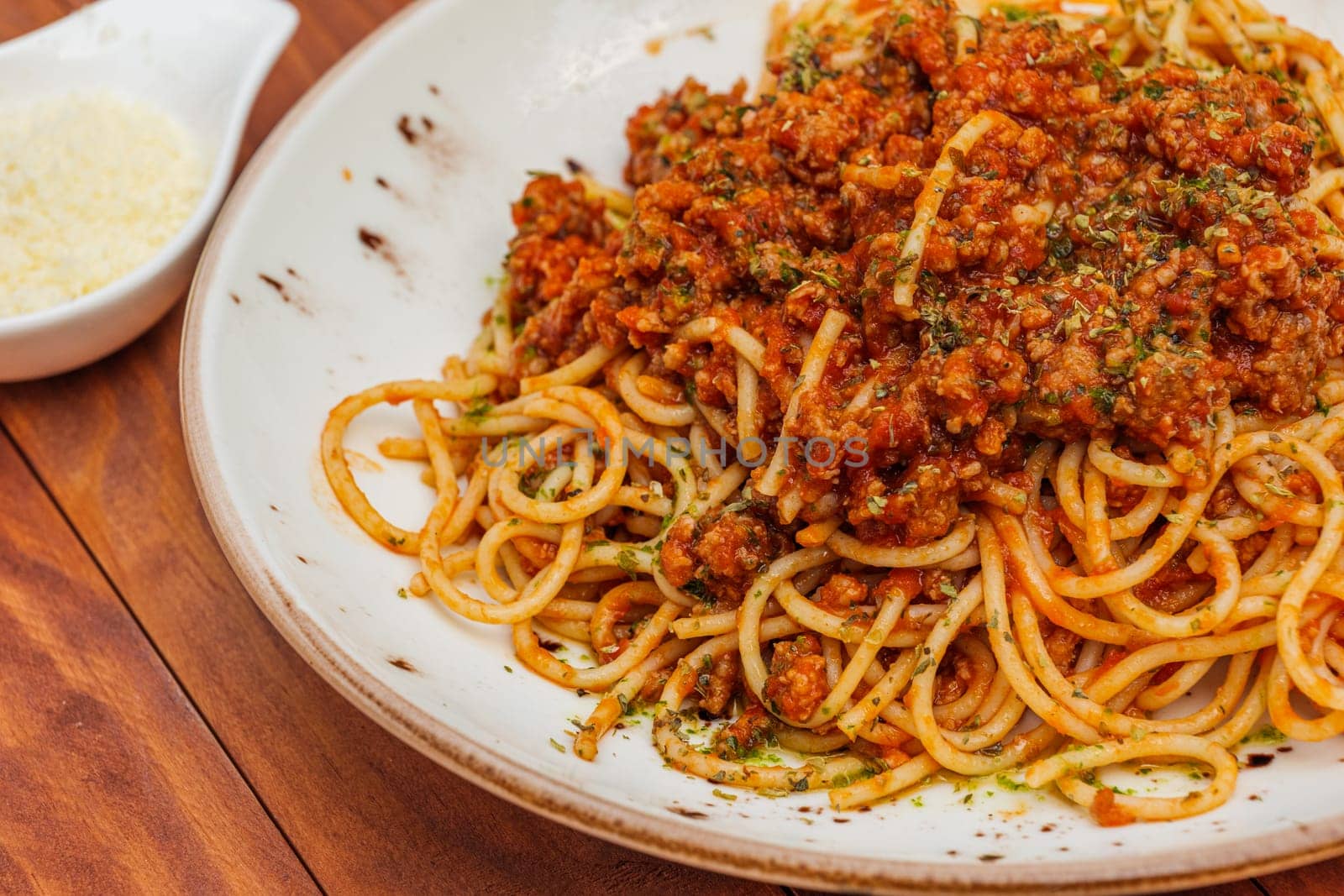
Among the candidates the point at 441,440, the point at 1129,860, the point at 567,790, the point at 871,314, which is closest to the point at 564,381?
the point at 441,440

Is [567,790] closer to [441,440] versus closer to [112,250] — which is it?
[441,440]

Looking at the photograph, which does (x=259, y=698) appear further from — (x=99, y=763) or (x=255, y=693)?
(x=99, y=763)

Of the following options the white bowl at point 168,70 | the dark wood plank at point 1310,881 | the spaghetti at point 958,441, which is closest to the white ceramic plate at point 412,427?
the spaghetti at point 958,441

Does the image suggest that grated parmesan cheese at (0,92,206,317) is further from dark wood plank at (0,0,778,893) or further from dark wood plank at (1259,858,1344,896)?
dark wood plank at (1259,858,1344,896)

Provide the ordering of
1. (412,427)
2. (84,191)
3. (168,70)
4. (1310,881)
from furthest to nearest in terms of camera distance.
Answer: (168,70)
(84,191)
(412,427)
(1310,881)

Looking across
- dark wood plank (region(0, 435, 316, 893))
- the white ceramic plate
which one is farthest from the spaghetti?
dark wood plank (region(0, 435, 316, 893))

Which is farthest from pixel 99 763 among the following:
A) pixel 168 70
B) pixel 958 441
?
pixel 168 70

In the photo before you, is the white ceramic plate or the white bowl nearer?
the white ceramic plate
